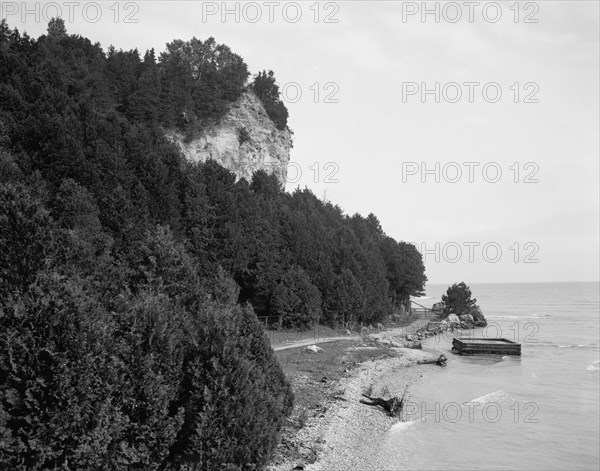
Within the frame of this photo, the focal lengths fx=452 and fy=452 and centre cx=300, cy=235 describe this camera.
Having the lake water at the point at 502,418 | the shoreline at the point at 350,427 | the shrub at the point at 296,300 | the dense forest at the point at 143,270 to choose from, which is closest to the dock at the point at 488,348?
the lake water at the point at 502,418

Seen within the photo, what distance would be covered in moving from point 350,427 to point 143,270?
41.5 feet

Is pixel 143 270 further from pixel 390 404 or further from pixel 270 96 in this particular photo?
pixel 270 96

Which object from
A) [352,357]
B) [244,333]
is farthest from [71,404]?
[352,357]

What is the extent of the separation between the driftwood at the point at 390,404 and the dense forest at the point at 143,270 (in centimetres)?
1138

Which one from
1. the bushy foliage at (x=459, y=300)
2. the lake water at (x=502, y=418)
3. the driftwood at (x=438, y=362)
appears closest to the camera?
the lake water at (x=502, y=418)

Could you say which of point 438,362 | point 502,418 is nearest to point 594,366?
point 438,362

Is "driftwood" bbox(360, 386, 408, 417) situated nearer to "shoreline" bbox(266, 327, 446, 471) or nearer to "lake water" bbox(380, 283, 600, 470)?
"shoreline" bbox(266, 327, 446, 471)

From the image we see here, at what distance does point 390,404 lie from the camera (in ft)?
88.0

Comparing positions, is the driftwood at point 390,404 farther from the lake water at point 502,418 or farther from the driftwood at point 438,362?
the driftwood at point 438,362

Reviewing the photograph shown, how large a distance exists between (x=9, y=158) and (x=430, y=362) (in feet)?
139

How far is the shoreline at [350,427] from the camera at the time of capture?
17641 millimetres

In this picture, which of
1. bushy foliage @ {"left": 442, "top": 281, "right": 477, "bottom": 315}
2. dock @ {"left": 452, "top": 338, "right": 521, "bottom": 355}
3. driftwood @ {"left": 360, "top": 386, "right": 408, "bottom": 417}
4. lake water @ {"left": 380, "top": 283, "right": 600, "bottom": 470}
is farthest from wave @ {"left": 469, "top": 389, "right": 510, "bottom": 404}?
bushy foliage @ {"left": 442, "top": 281, "right": 477, "bottom": 315}

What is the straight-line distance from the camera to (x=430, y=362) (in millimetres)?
47250

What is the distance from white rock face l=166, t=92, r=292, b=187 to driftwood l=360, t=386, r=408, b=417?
2031 inches
